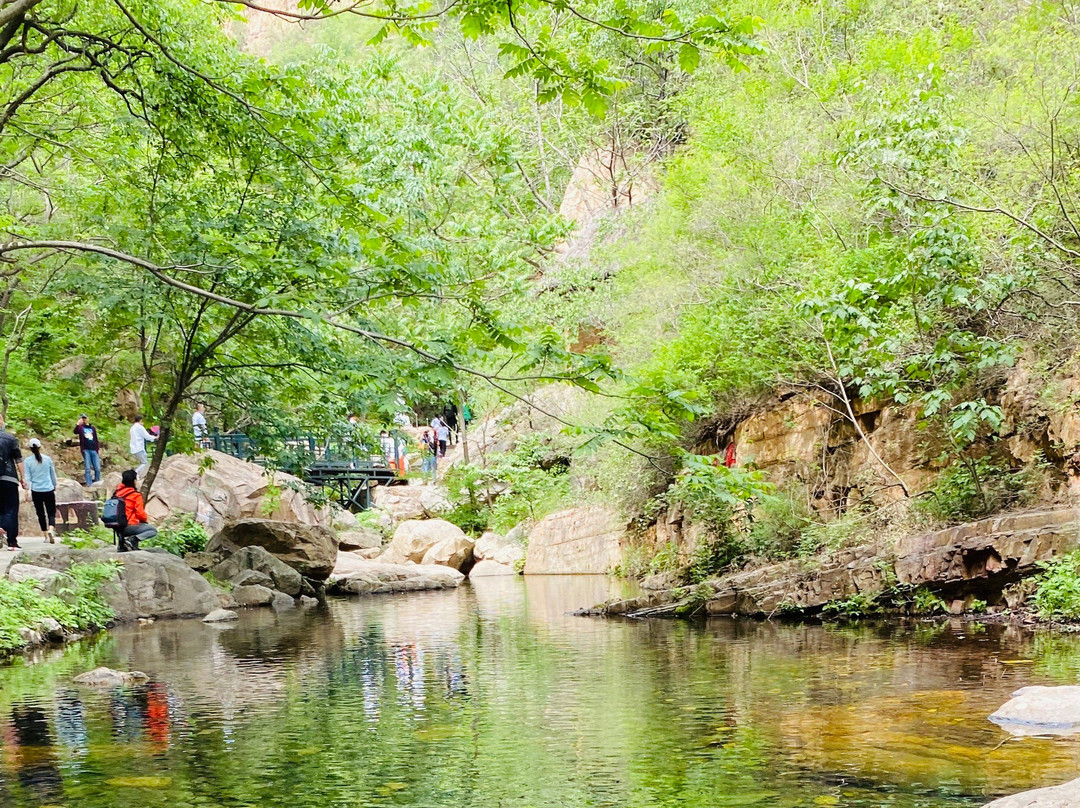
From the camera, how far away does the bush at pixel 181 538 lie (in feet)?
65.3

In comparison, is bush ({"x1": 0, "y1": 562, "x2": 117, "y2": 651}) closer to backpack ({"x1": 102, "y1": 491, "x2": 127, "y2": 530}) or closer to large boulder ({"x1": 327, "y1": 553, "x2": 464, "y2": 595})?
backpack ({"x1": 102, "y1": 491, "x2": 127, "y2": 530})

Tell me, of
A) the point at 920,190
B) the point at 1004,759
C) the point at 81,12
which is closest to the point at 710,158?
the point at 920,190

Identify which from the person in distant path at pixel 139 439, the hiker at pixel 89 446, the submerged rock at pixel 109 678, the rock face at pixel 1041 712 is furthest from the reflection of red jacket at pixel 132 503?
the rock face at pixel 1041 712

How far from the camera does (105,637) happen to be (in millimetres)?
13867

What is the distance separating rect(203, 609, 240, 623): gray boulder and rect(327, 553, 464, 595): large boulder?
19.4 feet

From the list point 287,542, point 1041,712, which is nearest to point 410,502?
point 287,542

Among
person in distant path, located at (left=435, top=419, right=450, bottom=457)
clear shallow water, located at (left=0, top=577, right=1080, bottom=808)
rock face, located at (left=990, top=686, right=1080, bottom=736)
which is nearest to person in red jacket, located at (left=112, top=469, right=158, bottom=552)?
clear shallow water, located at (left=0, top=577, right=1080, bottom=808)

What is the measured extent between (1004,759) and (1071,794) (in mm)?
1842

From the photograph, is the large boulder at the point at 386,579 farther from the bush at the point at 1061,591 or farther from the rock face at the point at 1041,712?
the rock face at the point at 1041,712

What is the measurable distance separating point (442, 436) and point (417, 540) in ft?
51.3

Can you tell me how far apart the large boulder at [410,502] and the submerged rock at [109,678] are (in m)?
25.0

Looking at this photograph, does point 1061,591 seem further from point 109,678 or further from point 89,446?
point 89,446

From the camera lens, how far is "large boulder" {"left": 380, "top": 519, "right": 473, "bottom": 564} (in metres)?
28.4

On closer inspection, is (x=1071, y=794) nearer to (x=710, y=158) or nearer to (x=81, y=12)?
(x=81, y=12)
